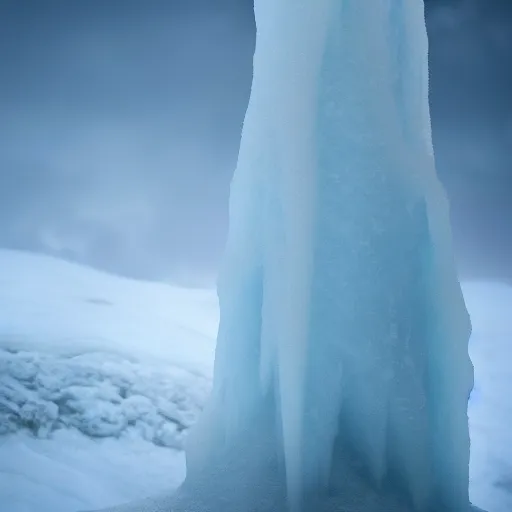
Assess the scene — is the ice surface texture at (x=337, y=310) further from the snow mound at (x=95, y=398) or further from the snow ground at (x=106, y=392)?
the snow mound at (x=95, y=398)

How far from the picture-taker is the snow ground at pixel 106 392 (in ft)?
29.3

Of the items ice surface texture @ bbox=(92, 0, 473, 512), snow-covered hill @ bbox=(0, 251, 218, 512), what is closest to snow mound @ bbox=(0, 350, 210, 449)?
snow-covered hill @ bbox=(0, 251, 218, 512)

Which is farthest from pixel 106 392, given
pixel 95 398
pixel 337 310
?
pixel 337 310

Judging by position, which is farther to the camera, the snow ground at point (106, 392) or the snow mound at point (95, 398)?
the snow mound at point (95, 398)

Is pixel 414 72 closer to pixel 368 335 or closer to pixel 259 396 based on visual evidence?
pixel 368 335

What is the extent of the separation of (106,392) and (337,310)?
26.6 ft

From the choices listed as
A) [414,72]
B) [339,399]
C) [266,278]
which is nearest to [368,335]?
[339,399]

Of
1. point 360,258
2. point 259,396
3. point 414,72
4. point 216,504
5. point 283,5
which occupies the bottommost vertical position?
point 216,504

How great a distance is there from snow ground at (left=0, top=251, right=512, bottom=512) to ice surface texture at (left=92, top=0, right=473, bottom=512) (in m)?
2.89

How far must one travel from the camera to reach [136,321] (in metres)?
17.6

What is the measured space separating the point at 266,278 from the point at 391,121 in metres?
2.54

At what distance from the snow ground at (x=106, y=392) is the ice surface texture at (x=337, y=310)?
2.89 m

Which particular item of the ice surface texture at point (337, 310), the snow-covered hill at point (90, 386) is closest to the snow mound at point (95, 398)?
the snow-covered hill at point (90, 386)

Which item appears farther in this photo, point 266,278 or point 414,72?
point 414,72
